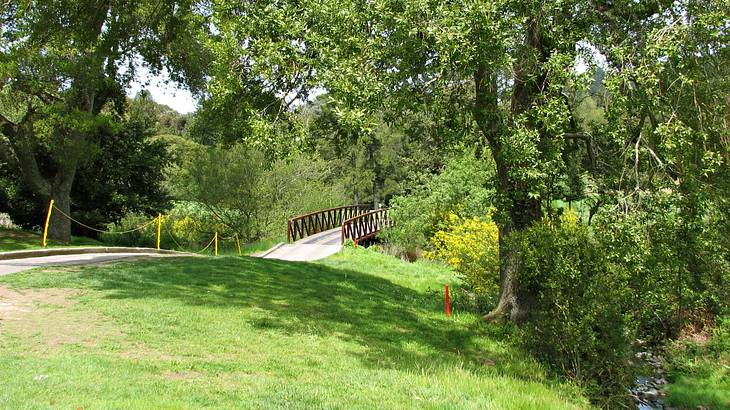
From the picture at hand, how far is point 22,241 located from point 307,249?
9931 mm

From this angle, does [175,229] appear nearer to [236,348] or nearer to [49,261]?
[49,261]

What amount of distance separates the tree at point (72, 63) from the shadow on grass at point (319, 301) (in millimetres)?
5504

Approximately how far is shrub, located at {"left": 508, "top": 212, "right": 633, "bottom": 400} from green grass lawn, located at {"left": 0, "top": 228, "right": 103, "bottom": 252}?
14747 mm

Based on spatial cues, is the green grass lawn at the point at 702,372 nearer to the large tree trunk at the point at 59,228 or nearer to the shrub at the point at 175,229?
the large tree trunk at the point at 59,228

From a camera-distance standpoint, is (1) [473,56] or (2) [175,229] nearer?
(1) [473,56]

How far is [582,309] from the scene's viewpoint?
764cm

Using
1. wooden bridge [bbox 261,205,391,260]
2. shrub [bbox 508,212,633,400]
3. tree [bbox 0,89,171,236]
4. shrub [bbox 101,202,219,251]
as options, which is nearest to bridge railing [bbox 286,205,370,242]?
wooden bridge [bbox 261,205,391,260]

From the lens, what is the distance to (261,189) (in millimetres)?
24703

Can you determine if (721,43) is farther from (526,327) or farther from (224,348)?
(224,348)

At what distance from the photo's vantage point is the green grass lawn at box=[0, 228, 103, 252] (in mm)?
16812

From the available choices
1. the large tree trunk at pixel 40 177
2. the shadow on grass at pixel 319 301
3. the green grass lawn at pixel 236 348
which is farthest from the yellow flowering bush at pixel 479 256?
the large tree trunk at pixel 40 177

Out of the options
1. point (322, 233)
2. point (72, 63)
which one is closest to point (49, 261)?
point (72, 63)

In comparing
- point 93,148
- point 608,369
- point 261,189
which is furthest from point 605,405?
point 261,189

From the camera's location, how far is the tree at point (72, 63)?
14070 millimetres
